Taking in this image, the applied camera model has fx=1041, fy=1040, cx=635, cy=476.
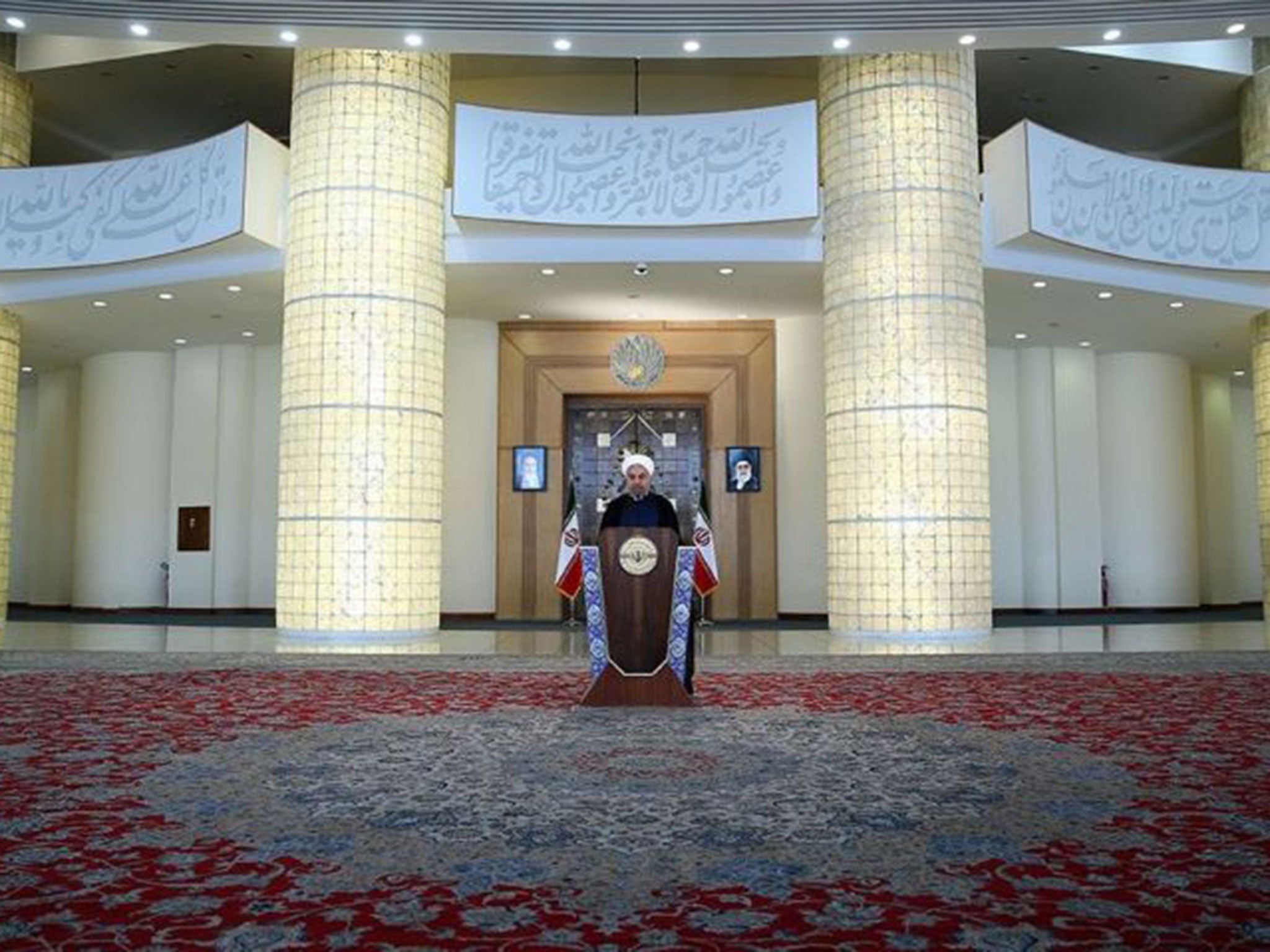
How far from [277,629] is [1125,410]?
10.8m

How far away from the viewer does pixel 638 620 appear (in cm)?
500

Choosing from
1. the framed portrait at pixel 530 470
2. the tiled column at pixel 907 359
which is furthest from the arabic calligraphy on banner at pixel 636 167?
the framed portrait at pixel 530 470

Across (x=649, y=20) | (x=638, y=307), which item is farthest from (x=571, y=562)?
(x=638, y=307)

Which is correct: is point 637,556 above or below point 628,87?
below

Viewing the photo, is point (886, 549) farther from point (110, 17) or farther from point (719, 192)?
point (110, 17)

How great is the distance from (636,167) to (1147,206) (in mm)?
4973

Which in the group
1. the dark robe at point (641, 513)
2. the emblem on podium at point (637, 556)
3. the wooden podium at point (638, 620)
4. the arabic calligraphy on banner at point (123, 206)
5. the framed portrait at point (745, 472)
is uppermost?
the arabic calligraphy on banner at point (123, 206)

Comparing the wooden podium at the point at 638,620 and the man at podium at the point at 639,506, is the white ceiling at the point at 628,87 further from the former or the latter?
the wooden podium at the point at 638,620

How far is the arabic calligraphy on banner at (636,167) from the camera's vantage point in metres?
9.35

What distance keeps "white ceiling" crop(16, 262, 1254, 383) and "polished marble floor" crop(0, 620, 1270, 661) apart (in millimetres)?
3375

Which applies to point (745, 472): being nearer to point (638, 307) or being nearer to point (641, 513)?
point (638, 307)

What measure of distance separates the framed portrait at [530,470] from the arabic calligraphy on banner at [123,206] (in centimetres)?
403

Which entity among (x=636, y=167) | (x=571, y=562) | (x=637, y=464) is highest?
(x=636, y=167)

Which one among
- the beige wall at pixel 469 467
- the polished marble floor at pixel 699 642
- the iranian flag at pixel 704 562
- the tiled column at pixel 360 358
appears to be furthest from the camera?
the beige wall at pixel 469 467
